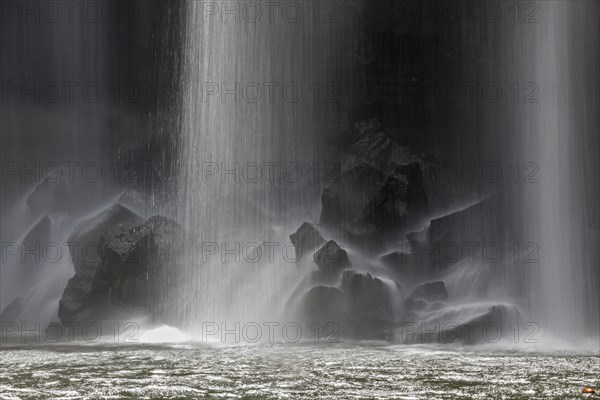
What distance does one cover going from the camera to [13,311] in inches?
1412

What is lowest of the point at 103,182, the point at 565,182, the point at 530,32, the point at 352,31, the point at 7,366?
the point at 7,366

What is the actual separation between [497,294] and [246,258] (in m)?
9.97

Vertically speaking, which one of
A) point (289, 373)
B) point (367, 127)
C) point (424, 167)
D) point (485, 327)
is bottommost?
point (289, 373)

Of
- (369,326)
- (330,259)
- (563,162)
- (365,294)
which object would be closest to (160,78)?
(330,259)

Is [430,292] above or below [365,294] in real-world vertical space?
above

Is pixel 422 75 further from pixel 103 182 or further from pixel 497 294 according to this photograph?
pixel 103 182

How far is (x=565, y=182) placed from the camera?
95.5 feet

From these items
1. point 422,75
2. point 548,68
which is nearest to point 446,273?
point 548,68

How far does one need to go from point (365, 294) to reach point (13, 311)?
51.5 feet

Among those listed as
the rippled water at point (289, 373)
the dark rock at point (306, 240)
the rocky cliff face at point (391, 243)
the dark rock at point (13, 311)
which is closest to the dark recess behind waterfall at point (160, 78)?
the rocky cliff face at point (391, 243)

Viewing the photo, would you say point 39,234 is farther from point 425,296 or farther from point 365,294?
point 425,296

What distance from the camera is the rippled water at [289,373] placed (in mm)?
13203

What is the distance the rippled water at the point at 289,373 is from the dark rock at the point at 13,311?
47.0 feet

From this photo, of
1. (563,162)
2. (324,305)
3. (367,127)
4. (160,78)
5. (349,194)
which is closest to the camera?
(563,162)
